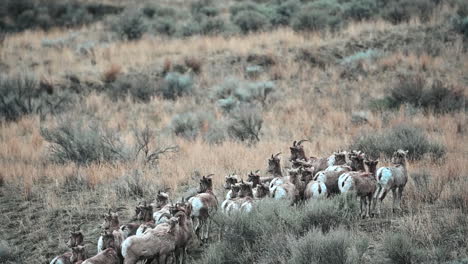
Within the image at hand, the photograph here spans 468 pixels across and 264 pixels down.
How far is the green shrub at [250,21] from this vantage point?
1061 inches

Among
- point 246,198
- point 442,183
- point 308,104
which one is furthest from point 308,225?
point 308,104

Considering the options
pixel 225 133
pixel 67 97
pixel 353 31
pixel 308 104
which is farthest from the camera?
pixel 353 31

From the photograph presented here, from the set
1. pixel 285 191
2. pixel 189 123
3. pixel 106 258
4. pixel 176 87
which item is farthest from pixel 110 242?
pixel 176 87

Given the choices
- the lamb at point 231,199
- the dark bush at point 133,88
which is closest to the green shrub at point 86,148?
the lamb at point 231,199

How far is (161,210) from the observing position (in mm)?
8562

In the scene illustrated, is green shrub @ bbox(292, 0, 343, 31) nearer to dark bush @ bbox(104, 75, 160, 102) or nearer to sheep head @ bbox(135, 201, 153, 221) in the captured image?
dark bush @ bbox(104, 75, 160, 102)

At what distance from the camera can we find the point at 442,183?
33.7 feet

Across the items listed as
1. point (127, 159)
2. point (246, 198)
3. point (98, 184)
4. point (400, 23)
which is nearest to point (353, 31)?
point (400, 23)

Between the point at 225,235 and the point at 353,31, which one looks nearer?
the point at 225,235

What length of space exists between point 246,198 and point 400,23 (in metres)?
18.6

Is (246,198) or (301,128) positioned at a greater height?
(246,198)

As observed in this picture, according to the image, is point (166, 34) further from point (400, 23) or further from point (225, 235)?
point (225, 235)

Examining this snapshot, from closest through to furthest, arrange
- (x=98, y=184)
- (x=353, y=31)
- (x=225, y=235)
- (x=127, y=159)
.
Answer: (x=225, y=235), (x=98, y=184), (x=127, y=159), (x=353, y=31)

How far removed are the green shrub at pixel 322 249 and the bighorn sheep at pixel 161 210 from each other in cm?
184
